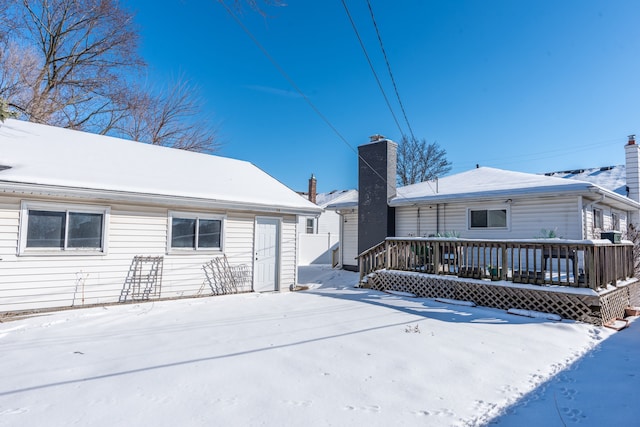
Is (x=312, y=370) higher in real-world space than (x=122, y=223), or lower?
lower

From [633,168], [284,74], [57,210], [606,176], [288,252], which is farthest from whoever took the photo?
[606,176]

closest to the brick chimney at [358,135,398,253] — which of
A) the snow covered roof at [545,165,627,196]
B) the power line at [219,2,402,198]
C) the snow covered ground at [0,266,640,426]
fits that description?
the power line at [219,2,402,198]

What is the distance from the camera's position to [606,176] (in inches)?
658

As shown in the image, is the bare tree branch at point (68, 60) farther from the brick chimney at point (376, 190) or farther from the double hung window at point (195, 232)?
the brick chimney at point (376, 190)

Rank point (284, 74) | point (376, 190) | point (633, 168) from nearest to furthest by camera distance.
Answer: point (284, 74)
point (376, 190)
point (633, 168)

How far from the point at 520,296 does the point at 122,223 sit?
8.67 meters

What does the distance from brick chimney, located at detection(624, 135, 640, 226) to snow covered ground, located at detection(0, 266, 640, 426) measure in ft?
35.4

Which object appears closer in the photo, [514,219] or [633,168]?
[514,219]

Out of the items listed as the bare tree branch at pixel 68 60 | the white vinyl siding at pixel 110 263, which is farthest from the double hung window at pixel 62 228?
the bare tree branch at pixel 68 60

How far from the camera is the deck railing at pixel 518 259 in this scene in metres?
6.80

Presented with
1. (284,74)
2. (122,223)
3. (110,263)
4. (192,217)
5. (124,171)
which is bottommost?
(110,263)

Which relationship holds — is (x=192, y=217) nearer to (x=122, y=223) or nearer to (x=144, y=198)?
(x=144, y=198)

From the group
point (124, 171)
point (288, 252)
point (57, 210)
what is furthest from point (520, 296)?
point (57, 210)

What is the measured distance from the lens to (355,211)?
1532 cm
